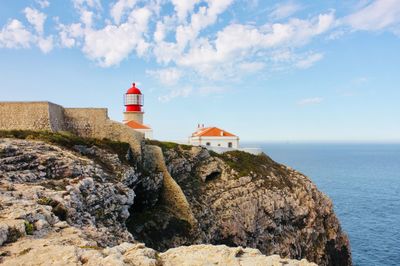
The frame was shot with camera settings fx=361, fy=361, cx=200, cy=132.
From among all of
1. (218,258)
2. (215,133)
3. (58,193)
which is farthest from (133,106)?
(218,258)

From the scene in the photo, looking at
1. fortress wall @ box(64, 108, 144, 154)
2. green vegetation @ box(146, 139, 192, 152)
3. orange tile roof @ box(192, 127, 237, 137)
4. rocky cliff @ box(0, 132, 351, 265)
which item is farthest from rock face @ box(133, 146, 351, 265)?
orange tile roof @ box(192, 127, 237, 137)

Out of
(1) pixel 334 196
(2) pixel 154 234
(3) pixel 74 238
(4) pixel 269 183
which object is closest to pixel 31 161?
(3) pixel 74 238

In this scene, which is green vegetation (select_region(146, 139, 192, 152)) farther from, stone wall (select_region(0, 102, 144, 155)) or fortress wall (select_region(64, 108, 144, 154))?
fortress wall (select_region(64, 108, 144, 154))

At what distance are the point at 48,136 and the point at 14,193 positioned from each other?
421 inches

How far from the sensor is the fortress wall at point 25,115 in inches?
1132

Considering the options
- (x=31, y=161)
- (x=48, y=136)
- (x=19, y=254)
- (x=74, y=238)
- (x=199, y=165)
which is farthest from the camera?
(x=199, y=165)

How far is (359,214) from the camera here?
5872 cm

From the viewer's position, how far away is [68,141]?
2522 cm

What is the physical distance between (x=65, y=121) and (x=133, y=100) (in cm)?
1780

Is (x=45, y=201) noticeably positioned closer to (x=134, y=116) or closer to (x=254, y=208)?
(x=254, y=208)

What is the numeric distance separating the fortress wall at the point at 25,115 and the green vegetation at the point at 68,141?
2811mm

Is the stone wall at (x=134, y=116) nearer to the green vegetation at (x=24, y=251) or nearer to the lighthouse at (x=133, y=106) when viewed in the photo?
the lighthouse at (x=133, y=106)

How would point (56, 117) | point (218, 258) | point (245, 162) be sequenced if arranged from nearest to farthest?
1. point (218, 258)
2. point (56, 117)
3. point (245, 162)

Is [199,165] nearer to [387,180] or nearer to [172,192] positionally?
[172,192]
